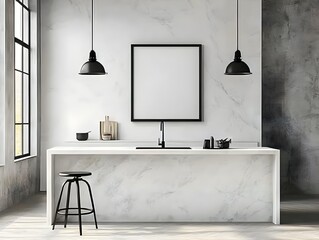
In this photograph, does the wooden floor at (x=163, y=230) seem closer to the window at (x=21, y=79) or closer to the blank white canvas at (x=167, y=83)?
the window at (x=21, y=79)

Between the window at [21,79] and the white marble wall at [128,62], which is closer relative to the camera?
the window at [21,79]

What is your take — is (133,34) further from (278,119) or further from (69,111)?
(278,119)

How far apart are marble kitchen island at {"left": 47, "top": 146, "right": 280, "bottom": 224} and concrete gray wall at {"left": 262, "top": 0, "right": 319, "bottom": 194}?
3069 millimetres

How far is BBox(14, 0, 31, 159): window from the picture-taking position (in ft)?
27.8

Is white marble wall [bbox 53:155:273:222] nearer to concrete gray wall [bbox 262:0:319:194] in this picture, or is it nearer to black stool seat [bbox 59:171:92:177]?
black stool seat [bbox 59:171:92:177]

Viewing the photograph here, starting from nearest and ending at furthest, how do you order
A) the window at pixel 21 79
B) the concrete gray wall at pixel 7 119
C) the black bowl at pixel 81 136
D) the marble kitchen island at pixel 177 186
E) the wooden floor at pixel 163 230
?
the wooden floor at pixel 163 230, the marble kitchen island at pixel 177 186, the concrete gray wall at pixel 7 119, the window at pixel 21 79, the black bowl at pixel 81 136

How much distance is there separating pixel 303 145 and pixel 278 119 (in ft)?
1.93

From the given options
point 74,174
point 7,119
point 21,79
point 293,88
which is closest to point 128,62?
point 21,79

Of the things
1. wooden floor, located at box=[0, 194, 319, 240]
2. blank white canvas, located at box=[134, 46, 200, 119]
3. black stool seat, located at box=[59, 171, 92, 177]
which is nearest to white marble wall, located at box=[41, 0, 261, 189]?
blank white canvas, located at box=[134, 46, 200, 119]

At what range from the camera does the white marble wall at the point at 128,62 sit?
8.80 m

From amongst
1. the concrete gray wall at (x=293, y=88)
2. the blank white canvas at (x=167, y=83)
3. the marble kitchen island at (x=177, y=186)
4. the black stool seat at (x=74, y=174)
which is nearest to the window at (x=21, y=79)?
the blank white canvas at (x=167, y=83)

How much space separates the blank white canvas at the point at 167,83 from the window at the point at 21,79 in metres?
1.67

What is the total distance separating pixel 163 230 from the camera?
20.2 ft


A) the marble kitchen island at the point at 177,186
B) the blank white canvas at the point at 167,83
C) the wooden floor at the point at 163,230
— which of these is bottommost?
the wooden floor at the point at 163,230
